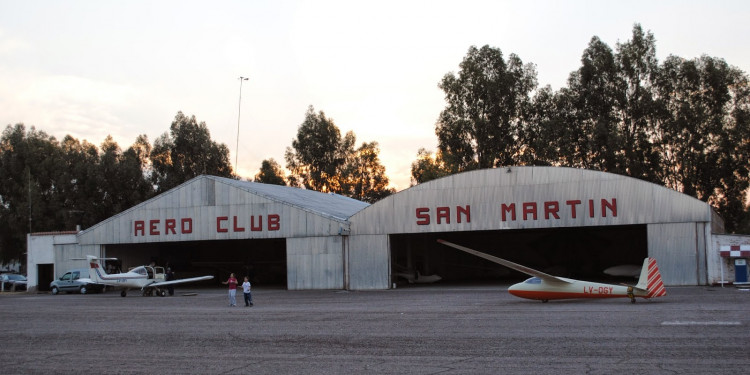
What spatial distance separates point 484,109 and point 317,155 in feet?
72.9

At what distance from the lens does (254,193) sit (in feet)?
124

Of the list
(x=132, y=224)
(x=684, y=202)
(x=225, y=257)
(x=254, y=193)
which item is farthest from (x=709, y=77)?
(x=132, y=224)

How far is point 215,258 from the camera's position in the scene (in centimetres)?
5119

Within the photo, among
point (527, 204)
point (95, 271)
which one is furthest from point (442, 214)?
point (95, 271)

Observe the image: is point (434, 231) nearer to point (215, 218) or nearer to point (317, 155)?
point (215, 218)

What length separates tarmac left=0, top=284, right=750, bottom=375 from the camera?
11.3 metres

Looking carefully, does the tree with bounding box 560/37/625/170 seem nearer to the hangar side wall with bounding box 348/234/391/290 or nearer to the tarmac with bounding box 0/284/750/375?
the hangar side wall with bounding box 348/234/391/290

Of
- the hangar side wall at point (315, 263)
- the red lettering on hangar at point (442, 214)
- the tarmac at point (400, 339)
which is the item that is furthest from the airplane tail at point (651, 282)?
the hangar side wall at point (315, 263)

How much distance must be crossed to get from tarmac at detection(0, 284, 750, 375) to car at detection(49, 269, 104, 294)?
53.1ft

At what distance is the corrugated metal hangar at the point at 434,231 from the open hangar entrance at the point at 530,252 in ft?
0.28

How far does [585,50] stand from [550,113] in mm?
5671

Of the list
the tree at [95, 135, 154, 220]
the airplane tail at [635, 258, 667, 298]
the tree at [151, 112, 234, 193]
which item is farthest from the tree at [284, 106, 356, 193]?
the airplane tail at [635, 258, 667, 298]

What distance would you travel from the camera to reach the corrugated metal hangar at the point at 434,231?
30922 mm

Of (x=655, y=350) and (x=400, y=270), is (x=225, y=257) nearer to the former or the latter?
(x=400, y=270)
